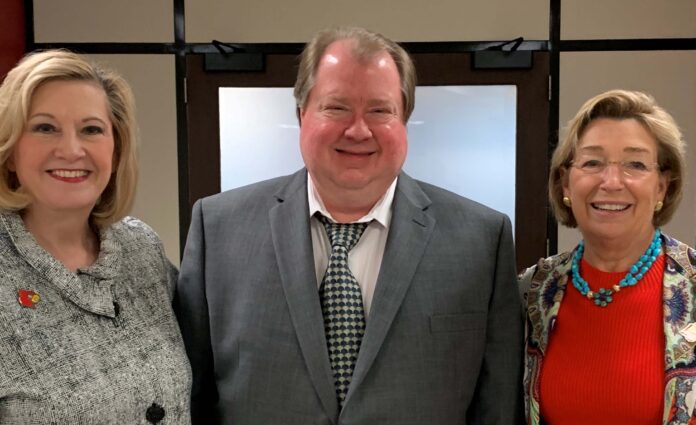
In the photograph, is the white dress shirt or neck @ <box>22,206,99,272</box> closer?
neck @ <box>22,206,99,272</box>

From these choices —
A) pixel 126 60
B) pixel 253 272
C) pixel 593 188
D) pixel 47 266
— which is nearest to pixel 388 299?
pixel 253 272

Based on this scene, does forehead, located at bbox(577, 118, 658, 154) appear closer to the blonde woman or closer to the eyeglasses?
the eyeglasses

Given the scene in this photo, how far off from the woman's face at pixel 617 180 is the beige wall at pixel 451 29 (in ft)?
6.25

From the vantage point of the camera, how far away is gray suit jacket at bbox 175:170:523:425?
5.18 feet

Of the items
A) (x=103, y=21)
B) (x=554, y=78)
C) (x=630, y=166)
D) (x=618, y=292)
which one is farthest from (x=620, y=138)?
(x=103, y=21)

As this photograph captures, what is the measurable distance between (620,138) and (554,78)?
1.96 meters

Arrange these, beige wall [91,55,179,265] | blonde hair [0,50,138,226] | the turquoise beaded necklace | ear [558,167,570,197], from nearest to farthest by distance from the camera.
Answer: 1. blonde hair [0,50,138,226]
2. the turquoise beaded necklace
3. ear [558,167,570,197]
4. beige wall [91,55,179,265]

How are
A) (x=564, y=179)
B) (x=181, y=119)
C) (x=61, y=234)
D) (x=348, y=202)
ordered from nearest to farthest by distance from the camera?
(x=61, y=234), (x=348, y=202), (x=564, y=179), (x=181, y=119)

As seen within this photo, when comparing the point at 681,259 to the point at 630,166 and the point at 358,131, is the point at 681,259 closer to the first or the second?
the point at 630,166

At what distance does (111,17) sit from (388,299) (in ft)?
9.17

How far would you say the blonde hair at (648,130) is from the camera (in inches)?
68.7

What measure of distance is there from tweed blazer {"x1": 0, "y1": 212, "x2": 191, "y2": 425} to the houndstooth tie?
35cm

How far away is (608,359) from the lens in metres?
1.71

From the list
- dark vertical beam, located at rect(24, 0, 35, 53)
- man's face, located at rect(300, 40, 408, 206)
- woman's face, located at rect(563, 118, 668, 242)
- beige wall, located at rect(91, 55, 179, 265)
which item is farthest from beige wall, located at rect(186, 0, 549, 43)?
man's face, located at rect(300, 40, 408, 206)
